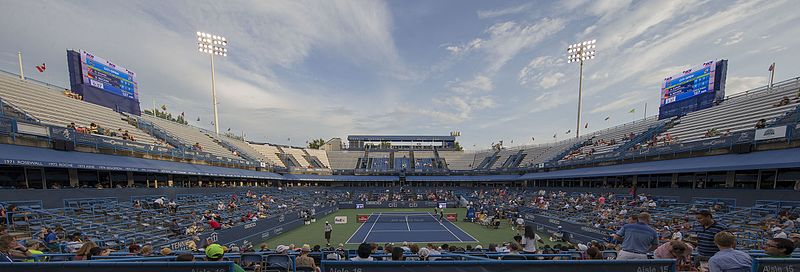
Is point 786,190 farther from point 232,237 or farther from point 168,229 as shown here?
point 168,229

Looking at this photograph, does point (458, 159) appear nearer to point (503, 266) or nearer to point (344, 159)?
point (344, 159)

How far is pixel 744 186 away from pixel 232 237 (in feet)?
99.4

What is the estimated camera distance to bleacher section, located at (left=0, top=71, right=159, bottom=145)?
17.8 m

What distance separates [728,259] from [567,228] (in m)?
16.0

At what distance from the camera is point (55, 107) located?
20.0 m

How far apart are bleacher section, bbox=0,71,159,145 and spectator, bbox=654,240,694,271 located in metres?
29.6

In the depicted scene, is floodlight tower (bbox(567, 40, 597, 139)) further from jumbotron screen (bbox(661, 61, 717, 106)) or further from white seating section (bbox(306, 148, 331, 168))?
white seating section (bbox(306, 148, 331, 168))

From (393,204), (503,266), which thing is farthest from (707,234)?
(393,204)

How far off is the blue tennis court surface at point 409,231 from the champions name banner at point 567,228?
222 inches

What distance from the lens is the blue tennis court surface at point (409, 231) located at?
18734 millimetres

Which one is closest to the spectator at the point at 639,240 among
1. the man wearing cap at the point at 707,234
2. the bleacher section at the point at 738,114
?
the man wearing cap at the point at 707,234

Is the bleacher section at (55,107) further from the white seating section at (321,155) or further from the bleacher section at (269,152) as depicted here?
the white seating section at (321,155)

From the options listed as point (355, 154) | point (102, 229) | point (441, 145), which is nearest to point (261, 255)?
point (102, 229)

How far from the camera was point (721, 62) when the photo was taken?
85.3 feet
